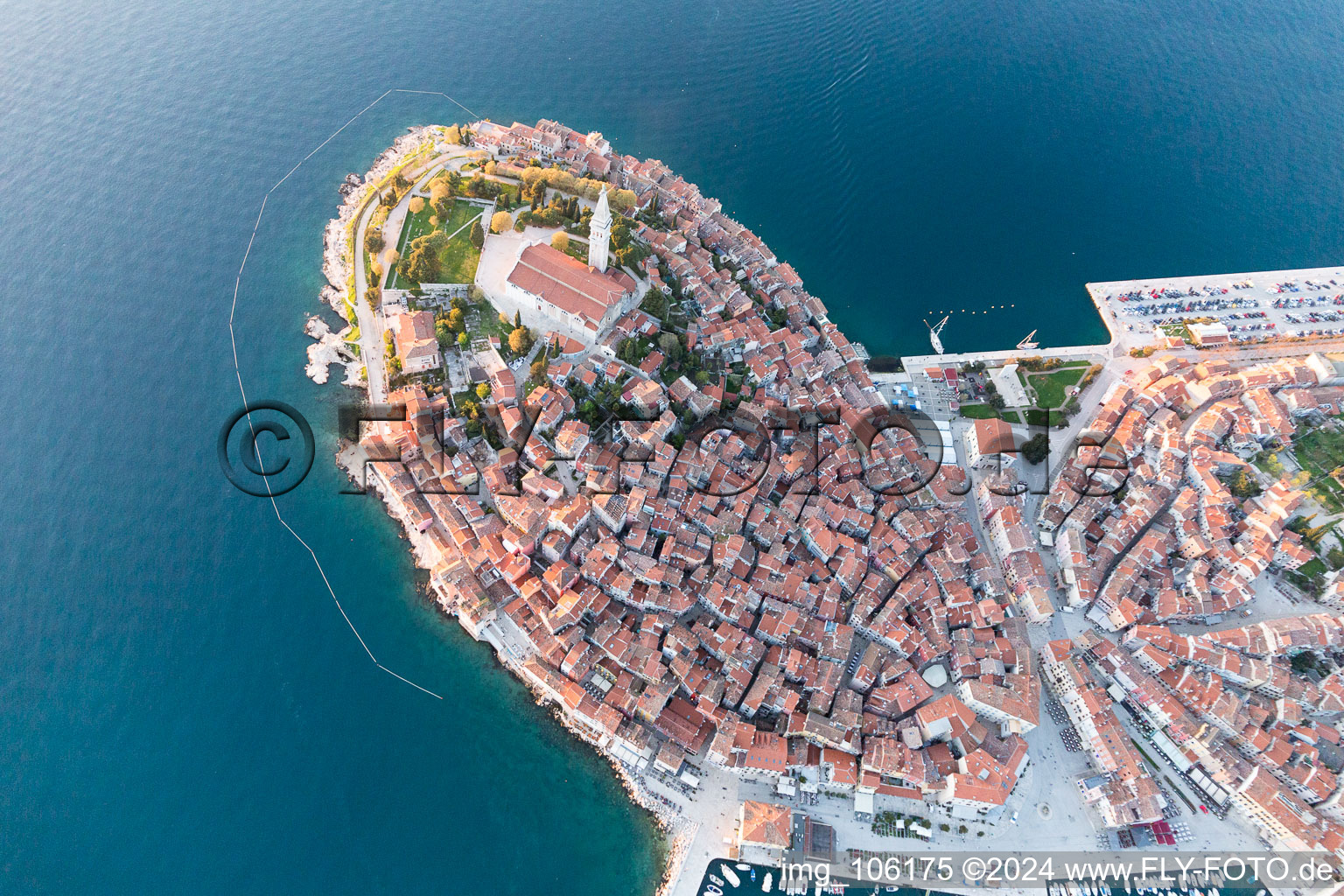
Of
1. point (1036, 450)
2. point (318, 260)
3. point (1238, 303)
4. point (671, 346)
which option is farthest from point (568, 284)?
point (1238, 303)

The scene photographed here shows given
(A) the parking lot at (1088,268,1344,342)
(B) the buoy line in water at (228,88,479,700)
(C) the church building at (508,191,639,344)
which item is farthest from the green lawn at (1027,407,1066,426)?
(B) the buoy line in water at (228,88,479,700)

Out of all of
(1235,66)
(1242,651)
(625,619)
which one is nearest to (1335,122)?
(1235,66)

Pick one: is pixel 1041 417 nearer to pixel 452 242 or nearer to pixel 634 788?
pixel 634 788

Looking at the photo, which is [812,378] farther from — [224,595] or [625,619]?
[224,595]

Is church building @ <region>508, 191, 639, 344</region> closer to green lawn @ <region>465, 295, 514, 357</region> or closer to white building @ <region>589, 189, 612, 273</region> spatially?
white building @ <region>589, 189, 612, 273</region>

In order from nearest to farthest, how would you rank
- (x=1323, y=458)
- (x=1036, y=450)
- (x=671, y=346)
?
1. (x=671, y=346)
2. (x=1323, y=458)
3. (x=1036, y=450)

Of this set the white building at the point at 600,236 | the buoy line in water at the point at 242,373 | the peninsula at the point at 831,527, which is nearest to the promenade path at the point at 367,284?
the peninsula at the point at 831,527

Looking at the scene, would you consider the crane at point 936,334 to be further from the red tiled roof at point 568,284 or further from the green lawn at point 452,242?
the green lawn at point 452,242

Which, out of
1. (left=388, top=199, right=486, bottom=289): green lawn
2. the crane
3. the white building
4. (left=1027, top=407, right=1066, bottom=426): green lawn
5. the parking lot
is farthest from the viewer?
the parking lot
